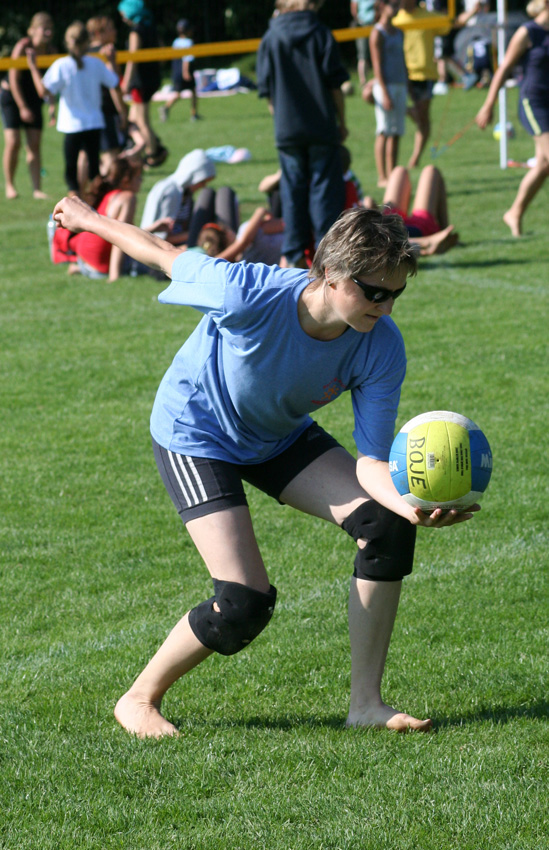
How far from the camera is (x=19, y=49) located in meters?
15.5

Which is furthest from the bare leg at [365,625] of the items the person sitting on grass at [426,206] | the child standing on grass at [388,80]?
the child standing on grass at [388,80]

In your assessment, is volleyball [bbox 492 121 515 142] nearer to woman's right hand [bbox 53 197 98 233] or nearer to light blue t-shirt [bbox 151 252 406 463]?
woman's right hand [bbox 53 197 98 233]

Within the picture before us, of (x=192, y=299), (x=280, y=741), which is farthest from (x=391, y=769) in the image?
(x=192, y=299)

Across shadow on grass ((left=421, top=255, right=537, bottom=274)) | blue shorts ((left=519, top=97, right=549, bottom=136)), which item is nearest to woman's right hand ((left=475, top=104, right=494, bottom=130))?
blue shorts ((left=519, top=97, right=549, bottom=136))

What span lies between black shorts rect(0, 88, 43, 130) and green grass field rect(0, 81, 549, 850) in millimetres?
8063

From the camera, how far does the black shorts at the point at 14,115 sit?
50.3ft

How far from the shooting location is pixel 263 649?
4.10 meters

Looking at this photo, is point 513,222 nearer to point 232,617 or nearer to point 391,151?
A: point 391,151

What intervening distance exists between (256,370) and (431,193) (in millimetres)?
8085

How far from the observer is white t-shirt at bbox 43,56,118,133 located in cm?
1280

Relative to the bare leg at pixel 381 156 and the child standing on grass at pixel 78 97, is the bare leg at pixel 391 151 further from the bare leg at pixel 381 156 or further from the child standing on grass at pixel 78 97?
the child standing on grass at pixel 78 97

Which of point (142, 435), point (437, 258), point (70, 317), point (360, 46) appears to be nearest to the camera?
point (142, 435)

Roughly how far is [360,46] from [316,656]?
65.8ft

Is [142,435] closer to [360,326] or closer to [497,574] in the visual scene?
[497,574]
